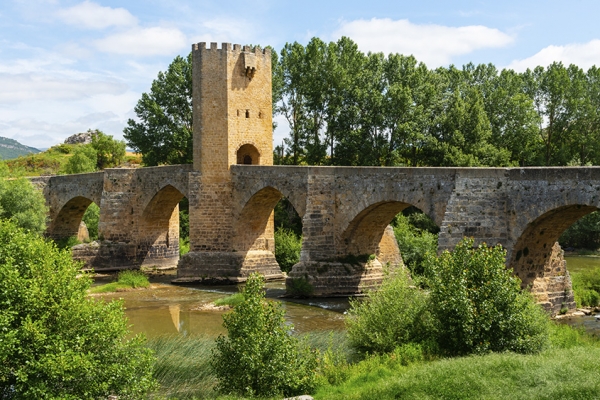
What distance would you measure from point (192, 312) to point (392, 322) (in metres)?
10.4

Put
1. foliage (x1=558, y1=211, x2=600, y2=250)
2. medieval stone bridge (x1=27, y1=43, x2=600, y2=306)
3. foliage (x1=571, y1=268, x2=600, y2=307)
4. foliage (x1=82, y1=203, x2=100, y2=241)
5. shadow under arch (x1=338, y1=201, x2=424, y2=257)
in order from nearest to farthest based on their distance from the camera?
1. medieval stone bridge (x1=27, y1=43, x2=600, y2=306)
2. foliage (x1=571, y1=268, x2=600, y2=307)
3. shadow under arch (x1=338, y1=201, x2=424, y2=257)
4. foliage (x1=558, y1=211, x2=600, y2=250)
5. foliage (x1=82, y1=203, x2=100, y2=241)

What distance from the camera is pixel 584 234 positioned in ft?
135

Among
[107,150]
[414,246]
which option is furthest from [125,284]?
[107,150]

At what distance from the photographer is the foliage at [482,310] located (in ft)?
48.9

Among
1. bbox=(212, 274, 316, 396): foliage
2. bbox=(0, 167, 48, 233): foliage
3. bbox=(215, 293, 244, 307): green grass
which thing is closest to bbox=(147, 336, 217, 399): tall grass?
bbox=(212, 274, 316, 396): foliage

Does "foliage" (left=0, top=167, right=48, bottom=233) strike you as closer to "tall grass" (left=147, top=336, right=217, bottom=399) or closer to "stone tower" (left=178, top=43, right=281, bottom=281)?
"stone tower" (left=178, top=43, right=281, bottom=281)

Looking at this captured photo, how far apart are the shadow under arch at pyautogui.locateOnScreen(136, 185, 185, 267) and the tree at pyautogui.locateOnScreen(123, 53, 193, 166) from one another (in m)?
7.96

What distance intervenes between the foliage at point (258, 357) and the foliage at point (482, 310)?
126 inches

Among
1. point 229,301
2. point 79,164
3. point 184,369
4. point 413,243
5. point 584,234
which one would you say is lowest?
point 184,369

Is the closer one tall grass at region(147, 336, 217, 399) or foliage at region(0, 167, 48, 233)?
tall grass at region(147, 336, 217, 399)

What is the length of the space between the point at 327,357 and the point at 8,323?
6.33 metres

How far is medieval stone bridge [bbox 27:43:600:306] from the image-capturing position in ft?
69.4

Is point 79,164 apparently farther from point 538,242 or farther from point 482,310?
point 482,310

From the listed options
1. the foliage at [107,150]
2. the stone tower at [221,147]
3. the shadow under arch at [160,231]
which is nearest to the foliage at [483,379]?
the stone tower at [221,147]
